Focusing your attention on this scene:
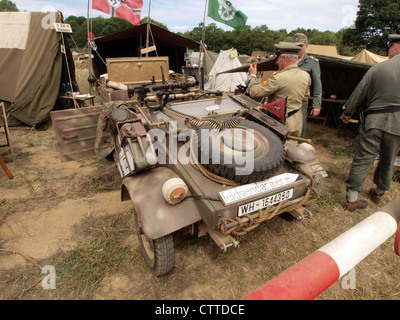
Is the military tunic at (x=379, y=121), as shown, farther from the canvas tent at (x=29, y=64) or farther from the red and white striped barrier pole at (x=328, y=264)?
the canvas tent at (x=29, y=64)

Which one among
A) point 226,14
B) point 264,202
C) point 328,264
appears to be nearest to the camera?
point 328,264

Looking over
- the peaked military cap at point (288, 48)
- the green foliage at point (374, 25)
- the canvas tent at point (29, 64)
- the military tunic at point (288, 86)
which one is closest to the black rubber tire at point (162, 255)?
the military tunic at point (288, 86)

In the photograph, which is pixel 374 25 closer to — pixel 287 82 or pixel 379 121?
pixel 379 121

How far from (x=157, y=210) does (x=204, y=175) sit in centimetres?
57

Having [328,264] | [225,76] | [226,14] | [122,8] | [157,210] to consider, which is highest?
[226,14]

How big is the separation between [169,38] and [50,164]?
916cm

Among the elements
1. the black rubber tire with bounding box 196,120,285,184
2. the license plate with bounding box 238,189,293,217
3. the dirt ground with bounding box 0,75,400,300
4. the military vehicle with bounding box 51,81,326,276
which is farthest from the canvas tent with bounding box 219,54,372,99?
the license plate with bounding box 238,189,293,217

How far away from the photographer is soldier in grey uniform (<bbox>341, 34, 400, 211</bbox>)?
126 inches

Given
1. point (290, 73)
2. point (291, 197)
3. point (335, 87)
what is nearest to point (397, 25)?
point (335, 87)

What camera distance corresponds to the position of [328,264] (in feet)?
2.79

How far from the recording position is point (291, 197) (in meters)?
2.45

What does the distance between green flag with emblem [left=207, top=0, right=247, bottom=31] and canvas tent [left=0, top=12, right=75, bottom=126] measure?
5.16 metres

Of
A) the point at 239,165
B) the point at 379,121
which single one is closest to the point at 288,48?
the point at 379,121

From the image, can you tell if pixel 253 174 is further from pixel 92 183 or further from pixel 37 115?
pixel 37 115
